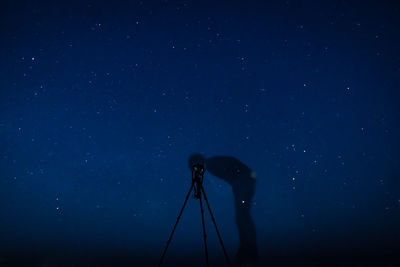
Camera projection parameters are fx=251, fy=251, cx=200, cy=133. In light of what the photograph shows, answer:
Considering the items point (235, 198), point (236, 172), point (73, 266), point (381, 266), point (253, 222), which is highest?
point (236, 172)

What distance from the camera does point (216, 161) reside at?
711cm

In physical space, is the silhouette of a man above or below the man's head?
below

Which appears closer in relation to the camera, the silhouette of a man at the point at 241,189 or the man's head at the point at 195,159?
the silhouette of a man at the point at 241,189

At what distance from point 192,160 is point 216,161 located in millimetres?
723

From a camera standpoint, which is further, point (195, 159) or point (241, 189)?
point (195, 159)

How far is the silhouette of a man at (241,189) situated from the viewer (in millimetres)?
6406

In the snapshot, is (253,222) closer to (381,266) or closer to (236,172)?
(236,172)

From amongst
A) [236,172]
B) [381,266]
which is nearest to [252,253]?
[236,172]

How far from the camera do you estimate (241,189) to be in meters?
6.73

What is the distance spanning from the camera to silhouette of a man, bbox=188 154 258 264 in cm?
641

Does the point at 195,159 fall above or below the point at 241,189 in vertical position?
above

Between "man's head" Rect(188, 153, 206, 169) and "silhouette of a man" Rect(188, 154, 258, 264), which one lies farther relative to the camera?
"man's head" Rect(188, 153, 206, 169)

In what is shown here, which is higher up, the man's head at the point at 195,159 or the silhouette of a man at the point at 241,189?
the man's head at the point at 195,159

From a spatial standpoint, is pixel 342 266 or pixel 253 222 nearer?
pixel 253 222
